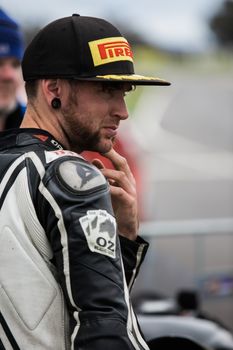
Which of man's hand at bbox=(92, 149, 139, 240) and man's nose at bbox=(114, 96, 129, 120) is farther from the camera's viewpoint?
man's hand at bbox=(92, 149, 139, 240)

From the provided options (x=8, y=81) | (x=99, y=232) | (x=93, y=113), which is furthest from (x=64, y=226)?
(x=8, y=81)

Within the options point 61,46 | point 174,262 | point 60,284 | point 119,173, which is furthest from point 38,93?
point 174,262

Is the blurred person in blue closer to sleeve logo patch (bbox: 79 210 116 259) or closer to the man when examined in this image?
the man

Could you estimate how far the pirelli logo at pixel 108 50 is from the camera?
2756 mm

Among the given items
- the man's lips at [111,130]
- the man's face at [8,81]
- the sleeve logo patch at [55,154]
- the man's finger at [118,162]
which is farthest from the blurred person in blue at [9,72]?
the sleeve logo patch at [55,154]

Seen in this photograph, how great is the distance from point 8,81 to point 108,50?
8.75 feet

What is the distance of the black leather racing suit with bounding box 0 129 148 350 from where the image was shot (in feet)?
8.30

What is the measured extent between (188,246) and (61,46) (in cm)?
544

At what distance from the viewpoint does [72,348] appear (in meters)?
2.55

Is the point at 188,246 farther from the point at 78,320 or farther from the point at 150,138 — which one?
the point at 150,138

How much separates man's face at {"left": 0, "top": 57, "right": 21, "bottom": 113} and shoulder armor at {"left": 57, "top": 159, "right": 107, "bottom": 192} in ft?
8.63

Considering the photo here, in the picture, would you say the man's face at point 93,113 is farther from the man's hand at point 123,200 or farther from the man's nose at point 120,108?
the man's hand at point 123,200

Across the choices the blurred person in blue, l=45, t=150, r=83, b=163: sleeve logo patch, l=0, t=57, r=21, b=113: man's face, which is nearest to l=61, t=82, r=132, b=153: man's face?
l=45, t=150, r=83, b=163: sleeve logo patch

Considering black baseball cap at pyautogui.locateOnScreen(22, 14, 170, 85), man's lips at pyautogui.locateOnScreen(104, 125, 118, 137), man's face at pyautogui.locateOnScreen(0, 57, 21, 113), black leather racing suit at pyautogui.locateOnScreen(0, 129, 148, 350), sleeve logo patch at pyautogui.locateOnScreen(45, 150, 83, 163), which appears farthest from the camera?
man's face at pyautogui.locateOnScreen(0, 57, 21, 113)
